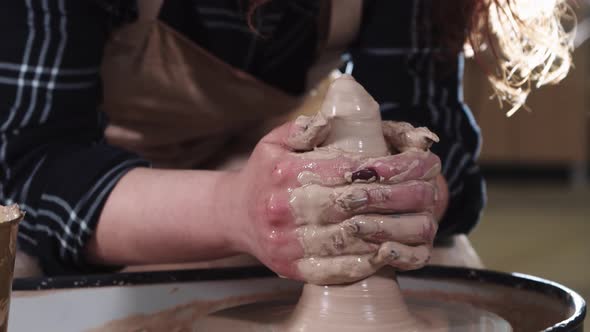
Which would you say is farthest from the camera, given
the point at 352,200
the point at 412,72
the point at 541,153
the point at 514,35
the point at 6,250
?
the point at 541,153

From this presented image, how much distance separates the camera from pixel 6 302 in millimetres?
538

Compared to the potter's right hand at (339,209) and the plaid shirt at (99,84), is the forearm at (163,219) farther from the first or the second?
the potter's right hand at (339,209)

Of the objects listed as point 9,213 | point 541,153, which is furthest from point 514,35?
point 541,153

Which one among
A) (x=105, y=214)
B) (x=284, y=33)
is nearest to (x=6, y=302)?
(x=105, y=214)

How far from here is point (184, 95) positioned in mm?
1162

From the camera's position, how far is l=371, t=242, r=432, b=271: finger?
639 millimetres

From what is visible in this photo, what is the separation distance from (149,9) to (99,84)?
4.8 inches

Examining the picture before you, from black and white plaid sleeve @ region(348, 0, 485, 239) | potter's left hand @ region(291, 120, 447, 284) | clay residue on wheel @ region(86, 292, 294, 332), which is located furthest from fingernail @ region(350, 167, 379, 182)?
black and white plaid sleeve @ region(348, 0, 485, 239)

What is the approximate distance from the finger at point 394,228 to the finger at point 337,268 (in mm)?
21

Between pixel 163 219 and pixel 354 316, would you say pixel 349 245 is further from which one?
pixel 163 219

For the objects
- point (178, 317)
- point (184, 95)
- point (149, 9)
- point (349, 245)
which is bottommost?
point (178, 317)

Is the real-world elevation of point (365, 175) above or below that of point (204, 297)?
above

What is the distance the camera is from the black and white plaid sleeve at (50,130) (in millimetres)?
909

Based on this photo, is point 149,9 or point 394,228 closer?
point 394,228
